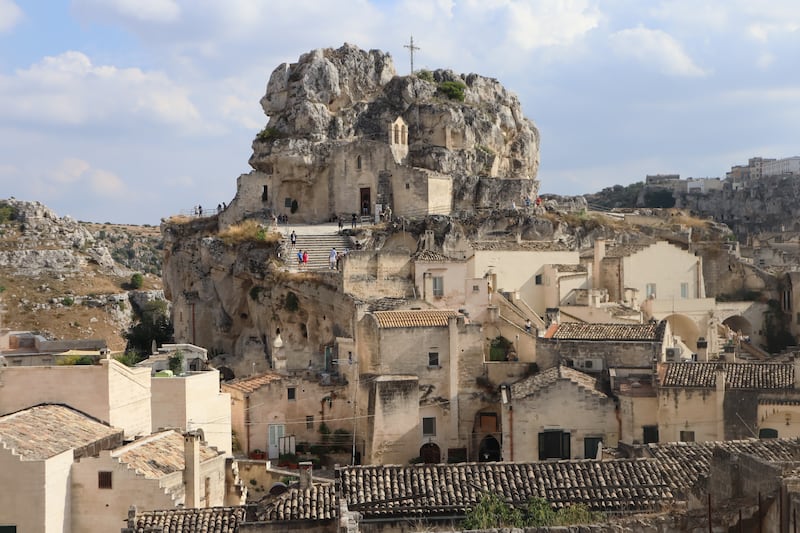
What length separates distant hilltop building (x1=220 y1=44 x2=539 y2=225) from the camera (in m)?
63.9

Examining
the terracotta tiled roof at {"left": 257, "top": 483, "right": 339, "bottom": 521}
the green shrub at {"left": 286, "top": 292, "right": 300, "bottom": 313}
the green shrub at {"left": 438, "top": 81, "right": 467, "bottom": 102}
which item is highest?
the green shrub at {"left": 438, "top": 81, "right": 467, "bottom": 102}

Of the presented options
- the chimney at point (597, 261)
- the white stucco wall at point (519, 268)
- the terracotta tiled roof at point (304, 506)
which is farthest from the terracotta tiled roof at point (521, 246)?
the terracotta tiled roof at point (304, 506)

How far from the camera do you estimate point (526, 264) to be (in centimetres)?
5497

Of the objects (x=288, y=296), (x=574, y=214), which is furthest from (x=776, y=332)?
(x=288, y=296)

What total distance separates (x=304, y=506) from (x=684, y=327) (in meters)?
35.4

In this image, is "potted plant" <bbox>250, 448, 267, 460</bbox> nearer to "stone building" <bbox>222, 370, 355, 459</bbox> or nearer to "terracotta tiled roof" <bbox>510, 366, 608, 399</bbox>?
"stone building" <bbox>222, 370, 355, 459</bbox>

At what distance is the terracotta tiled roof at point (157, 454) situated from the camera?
27891 millimetres

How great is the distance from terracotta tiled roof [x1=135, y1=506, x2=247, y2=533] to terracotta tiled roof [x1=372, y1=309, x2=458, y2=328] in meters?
20.2

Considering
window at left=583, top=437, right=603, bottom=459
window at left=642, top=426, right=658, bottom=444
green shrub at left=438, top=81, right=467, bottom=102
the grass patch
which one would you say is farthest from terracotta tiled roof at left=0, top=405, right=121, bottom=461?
green shrub at left=438, top=81, right=467, bottom=102

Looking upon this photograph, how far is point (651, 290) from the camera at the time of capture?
55.9 meters

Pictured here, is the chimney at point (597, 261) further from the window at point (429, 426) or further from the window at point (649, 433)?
the window at point (649, 433)

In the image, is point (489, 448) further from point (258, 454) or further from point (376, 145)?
point (376, 145)

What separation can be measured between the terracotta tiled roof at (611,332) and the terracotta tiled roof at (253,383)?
12049 mm

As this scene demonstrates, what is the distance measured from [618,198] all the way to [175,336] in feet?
251
